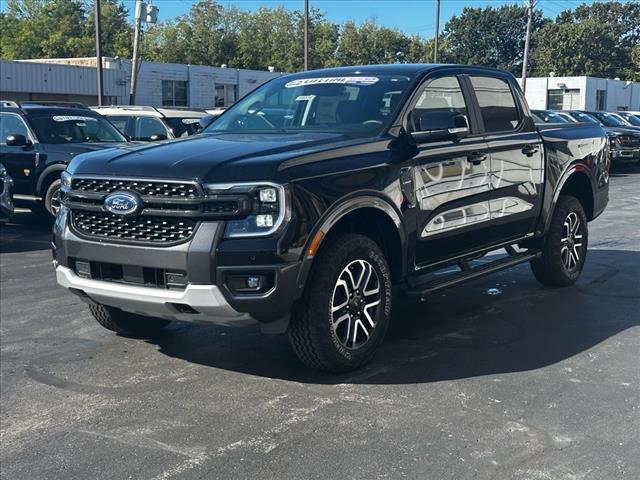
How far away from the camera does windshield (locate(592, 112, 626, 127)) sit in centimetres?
2583

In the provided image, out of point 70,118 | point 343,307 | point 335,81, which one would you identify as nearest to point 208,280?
point 343,307

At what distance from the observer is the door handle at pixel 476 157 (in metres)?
5.96

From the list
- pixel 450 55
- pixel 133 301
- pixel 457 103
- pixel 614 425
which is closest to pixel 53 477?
pixel 133 301

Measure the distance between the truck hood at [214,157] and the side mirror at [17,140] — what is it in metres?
7.37

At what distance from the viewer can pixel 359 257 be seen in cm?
491

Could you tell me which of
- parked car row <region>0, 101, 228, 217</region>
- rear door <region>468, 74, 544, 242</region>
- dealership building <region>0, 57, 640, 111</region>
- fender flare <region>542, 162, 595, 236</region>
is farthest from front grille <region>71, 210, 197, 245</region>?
dealership building <region>0, 57, 640, 111</region>

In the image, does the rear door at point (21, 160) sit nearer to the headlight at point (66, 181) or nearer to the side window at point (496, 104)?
the headlight at point (66, 181)

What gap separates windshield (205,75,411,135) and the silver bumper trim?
1.62 metres

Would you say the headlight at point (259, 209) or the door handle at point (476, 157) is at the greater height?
the door handle at point (476, 157)

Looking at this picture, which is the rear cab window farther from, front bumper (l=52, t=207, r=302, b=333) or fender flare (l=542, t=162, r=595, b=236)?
front bumper (l=52, t=207, r=302, b=333)

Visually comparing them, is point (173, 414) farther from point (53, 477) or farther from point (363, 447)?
point (363, 447)

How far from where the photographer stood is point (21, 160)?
39.4 ft

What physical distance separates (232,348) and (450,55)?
9079cm

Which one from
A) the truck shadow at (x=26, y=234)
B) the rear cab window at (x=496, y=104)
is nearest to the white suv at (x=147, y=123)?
the truck shadow at (x=26, y=234)
